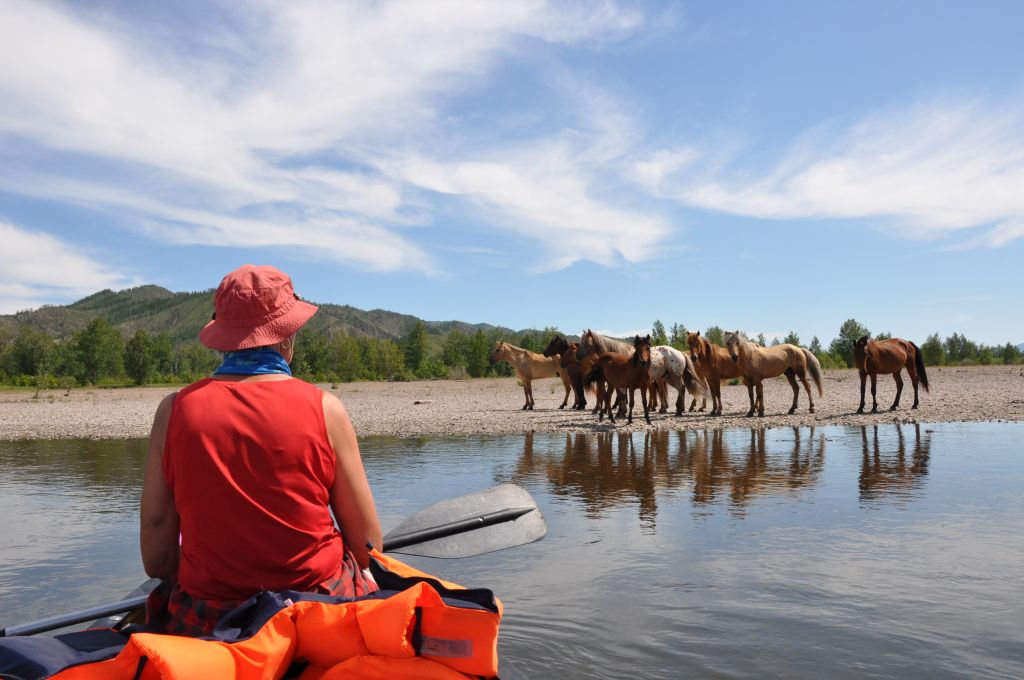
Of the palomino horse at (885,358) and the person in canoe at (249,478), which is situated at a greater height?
the palomino horse at (885,358)

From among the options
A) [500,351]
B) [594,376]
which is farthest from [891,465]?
[500,351]

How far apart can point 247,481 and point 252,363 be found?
1.50ft

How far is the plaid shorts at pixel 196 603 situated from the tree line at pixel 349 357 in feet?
117

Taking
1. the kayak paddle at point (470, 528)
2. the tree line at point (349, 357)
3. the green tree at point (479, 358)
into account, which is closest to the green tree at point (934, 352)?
the tree line at point (349, 357)

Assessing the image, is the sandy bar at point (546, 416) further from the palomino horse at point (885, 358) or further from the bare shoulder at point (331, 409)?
the bare shoulder at point (331, 409)

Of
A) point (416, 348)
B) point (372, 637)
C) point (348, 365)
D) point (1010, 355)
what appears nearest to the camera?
point (372, 637)

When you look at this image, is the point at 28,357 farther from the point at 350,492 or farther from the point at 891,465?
the point at 350,492

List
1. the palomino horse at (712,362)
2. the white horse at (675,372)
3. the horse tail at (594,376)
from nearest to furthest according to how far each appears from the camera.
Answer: the horse tail at (594,376), the white horse at (675,372), the palomino horse at (712,362)

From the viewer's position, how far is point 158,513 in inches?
110

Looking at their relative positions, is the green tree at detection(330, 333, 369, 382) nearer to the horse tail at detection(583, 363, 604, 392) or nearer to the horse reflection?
the horse tail at detection(583, 363, 604, 392)

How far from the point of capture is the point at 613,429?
1695 centimetres

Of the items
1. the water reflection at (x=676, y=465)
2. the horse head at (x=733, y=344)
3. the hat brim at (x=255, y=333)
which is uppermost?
the horse head at (x=733, y=344)

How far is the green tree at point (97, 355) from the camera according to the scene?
7025 cm

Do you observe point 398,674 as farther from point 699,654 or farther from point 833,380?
point 833,380
